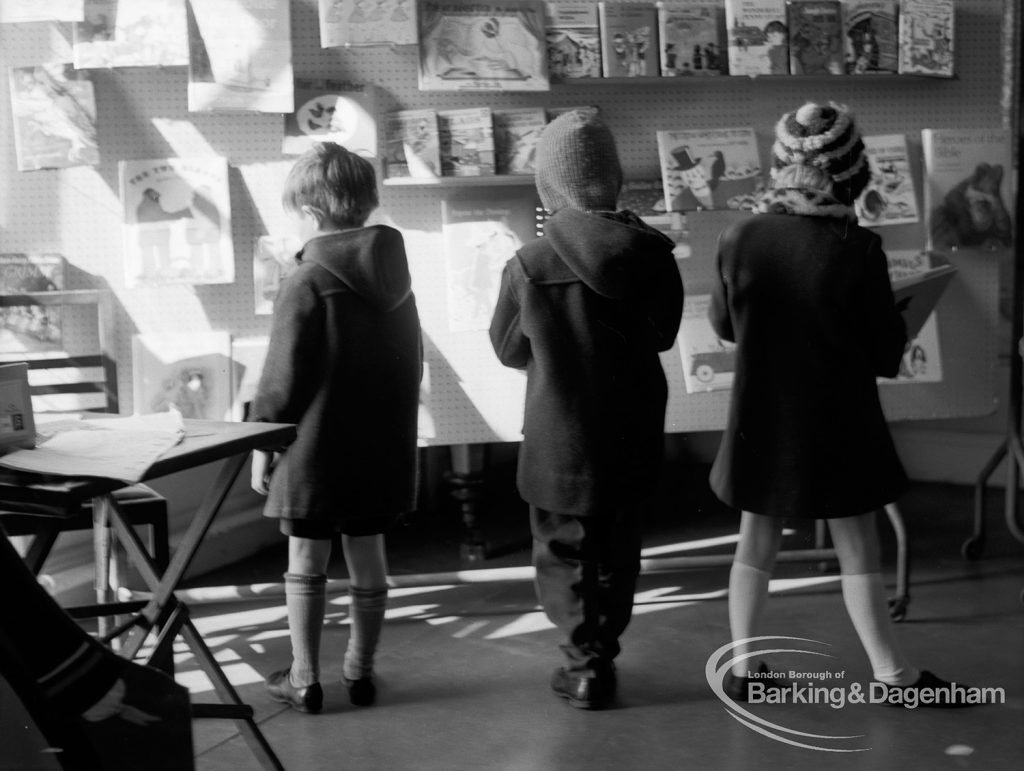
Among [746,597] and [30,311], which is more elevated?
[30,311]

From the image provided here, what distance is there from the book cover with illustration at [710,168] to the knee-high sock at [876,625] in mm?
1130

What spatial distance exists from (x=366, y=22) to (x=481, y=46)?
305 mm

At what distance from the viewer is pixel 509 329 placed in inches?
100

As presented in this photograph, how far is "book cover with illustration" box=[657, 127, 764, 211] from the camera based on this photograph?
10.3 ft

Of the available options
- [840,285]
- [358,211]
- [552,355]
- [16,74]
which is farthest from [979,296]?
[16,74]

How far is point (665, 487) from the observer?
5.04 meters

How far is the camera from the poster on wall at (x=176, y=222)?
2.85 meters

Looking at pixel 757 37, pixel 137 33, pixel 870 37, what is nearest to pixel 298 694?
pixel 137 33

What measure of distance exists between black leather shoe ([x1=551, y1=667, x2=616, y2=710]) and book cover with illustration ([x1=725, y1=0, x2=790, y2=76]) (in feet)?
5.39

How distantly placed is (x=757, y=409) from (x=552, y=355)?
46cm

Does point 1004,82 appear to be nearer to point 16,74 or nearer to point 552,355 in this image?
point 552,355

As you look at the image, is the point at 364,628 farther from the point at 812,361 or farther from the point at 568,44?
the point at 568,44

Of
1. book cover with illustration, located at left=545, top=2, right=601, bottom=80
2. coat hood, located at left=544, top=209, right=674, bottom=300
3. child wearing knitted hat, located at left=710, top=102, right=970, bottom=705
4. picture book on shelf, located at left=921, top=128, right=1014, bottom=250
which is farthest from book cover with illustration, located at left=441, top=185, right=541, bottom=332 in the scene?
picture book on shelf, located at left=921, top=128, right=1014, bottom=250

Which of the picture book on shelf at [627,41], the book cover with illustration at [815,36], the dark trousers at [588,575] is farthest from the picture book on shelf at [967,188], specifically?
the dark trousers at [588,575]
